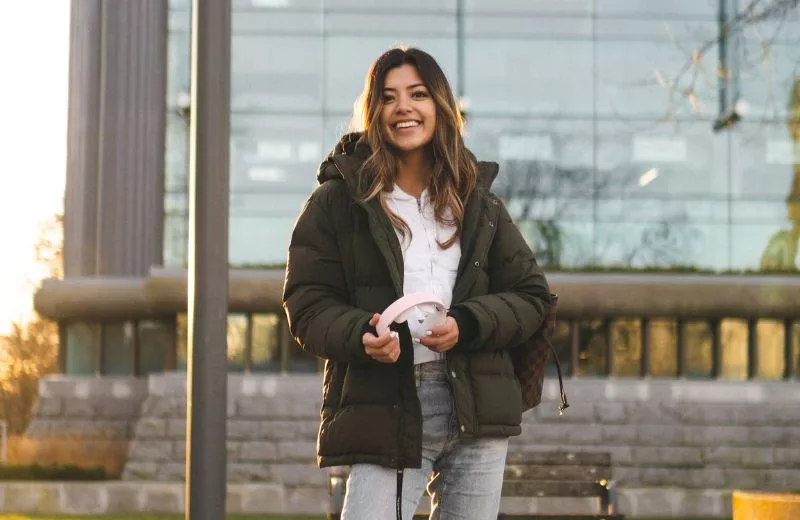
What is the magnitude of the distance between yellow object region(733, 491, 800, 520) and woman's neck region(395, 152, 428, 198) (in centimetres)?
303

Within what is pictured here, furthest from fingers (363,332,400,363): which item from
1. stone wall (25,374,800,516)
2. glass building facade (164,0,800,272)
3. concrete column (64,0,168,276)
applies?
concrete column (64,0,168,276)

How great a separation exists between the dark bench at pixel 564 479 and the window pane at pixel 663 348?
36.4ft

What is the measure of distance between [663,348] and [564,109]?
167 inches

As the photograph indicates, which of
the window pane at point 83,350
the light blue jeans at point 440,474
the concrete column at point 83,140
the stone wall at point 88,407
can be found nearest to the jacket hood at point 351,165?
the light blue jeans at point 440,474

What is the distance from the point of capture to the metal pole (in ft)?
17.1

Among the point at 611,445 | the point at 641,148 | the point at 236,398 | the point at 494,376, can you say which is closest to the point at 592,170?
the point at 641,148

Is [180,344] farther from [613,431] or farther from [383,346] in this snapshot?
[383,346]

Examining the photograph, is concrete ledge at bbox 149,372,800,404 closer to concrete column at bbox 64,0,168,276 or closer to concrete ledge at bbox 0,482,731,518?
concrete column at bbox 64,0,168,276

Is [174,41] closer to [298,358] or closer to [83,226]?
[83,226]

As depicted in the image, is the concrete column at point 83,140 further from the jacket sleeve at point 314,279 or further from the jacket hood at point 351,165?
the jacket sleeve at point 314,279

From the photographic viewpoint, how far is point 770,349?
2252 cm

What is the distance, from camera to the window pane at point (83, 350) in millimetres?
24219

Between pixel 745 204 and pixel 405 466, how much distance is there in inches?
813

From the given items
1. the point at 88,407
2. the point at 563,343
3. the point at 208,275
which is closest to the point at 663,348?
the point at 563,343
